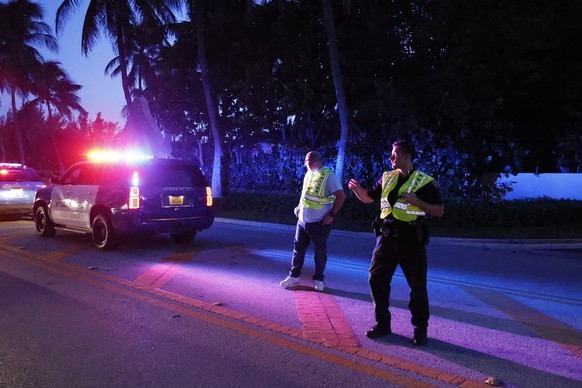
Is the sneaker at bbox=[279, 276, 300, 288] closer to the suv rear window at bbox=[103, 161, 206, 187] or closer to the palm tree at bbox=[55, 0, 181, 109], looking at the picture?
the suv rear window at bbox=[103, 161, 206, 187]

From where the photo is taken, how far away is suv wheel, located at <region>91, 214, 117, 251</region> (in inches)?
374

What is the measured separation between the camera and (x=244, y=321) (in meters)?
5.23

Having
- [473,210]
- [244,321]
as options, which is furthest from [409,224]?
[473,210]

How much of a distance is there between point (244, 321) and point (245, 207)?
13545 millimetres

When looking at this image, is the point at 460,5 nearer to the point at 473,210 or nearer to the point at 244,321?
the point at 473,210

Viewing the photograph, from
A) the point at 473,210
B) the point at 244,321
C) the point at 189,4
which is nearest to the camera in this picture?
the point at 244,321

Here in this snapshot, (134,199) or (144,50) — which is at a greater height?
(144,50)

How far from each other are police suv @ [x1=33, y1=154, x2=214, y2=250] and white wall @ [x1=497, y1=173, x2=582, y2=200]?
1297cm

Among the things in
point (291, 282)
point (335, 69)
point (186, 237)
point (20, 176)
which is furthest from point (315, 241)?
point (20, 176)

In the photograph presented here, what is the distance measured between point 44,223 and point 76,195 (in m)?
1.78

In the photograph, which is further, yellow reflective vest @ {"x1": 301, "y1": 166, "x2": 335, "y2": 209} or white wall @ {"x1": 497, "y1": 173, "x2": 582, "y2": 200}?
white wall @ {"x1": 497, "y1": 173, "x2": 582, "y2": 200}

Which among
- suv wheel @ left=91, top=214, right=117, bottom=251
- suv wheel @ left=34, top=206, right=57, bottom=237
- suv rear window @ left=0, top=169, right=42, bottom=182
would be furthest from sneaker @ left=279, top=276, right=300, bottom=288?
suv rear window @ left=0, top=169, right=42, bottom=182

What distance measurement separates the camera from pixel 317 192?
6.27m

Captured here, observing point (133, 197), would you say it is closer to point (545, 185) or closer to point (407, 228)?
point (407, 228)
